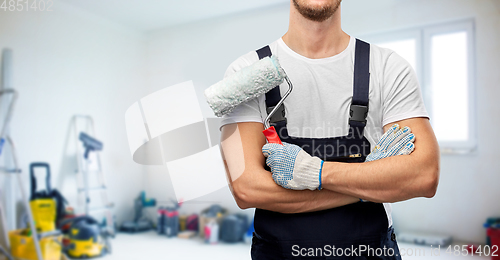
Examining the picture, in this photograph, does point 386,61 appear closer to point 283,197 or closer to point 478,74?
point 283,197

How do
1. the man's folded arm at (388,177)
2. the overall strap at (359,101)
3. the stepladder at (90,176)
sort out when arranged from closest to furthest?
the man's folded arm at (388,177)
the overall strap at (359,101)
the stepladder at (90,176)

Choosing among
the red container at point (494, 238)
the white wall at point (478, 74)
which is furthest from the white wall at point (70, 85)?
the red container at point (494, 238)

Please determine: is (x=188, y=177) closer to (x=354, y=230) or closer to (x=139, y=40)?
(x=139, y=40)

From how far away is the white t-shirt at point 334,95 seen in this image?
0.79m

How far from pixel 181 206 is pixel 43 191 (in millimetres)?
1365

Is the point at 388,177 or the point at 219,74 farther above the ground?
the point at 219,74

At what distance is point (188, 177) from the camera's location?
280cm

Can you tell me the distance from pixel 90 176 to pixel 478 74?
3556mm

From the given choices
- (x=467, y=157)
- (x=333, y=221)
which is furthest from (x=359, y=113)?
(x=467, y=157)

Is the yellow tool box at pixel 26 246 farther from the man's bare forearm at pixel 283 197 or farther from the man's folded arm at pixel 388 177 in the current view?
the man's folded arm at pixel 388 177

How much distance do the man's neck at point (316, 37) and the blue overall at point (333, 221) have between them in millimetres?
81

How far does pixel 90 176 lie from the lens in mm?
3088

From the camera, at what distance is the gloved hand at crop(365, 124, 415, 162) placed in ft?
2.34

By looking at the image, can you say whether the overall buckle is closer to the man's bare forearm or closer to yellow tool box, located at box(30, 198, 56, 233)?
the man's bare forearm
